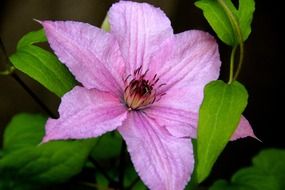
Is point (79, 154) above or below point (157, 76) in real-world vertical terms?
below

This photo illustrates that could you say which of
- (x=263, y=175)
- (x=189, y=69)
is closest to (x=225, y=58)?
(x=263, y=175)

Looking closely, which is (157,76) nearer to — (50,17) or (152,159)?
(152,159)

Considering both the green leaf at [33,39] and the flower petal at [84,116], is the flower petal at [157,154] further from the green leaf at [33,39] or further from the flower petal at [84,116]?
the green leaf at [33,39]

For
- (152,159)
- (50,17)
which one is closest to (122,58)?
(152,159)

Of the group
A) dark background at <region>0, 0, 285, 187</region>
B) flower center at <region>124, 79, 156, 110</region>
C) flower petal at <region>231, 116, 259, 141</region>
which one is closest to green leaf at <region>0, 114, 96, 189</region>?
flower center at <region>124, 79, 156, 110</region>

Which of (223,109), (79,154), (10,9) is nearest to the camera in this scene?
(223,109)

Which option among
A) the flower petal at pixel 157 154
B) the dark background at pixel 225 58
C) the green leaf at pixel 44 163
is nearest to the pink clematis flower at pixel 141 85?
the flower petal at pixel 157 154
